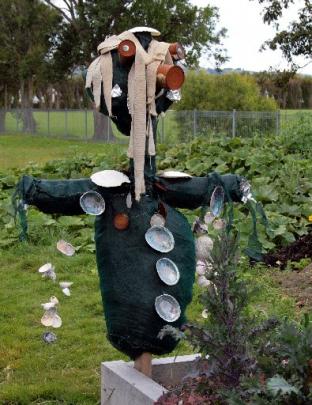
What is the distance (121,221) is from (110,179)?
192 millimetres

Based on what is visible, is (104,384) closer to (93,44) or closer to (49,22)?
(93,44)

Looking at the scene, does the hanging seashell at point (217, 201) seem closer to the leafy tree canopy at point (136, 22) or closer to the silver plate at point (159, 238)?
the silver plate at point (159, 238)

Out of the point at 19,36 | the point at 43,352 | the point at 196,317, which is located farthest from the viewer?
the point at 19,36

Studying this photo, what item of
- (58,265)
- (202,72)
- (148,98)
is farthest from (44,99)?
(148,98)

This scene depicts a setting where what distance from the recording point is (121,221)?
3635 mm

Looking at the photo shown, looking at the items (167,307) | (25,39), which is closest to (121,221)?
(167,307)

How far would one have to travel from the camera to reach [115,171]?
373 centimetres

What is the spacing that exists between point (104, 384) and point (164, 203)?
2.94 ft

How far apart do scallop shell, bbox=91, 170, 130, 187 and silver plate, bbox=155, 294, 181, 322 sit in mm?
531

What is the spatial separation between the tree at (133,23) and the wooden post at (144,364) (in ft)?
95.7

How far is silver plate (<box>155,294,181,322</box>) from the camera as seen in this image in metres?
3.58

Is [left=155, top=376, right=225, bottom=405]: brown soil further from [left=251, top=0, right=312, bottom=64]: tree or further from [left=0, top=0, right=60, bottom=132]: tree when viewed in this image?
[left=0, top=0, right=60, bottom=132]: tree

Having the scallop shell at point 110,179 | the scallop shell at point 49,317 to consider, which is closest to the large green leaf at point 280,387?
the scallop shell at point 110,179

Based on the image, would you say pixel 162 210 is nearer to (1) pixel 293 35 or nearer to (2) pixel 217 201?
(2) pixel 217 201
